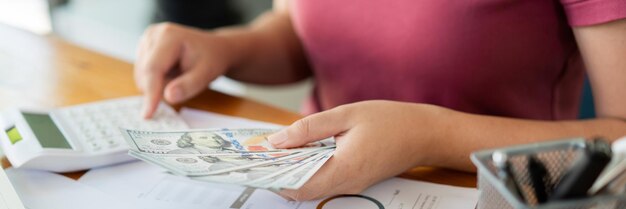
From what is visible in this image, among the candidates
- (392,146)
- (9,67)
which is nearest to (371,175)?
(392,146)

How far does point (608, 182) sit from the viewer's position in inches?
18.6

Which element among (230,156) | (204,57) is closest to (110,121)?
(204,57)

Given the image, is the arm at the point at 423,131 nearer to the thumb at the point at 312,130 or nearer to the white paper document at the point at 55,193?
the thumb at the point at 312,130

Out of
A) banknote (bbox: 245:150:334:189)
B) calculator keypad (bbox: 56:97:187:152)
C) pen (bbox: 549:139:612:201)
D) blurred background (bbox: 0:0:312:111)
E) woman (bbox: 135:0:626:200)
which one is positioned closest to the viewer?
pen (bbox: 549:139:612:201)

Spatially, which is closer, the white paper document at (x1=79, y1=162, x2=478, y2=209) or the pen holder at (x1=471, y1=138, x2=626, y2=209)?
the pen holder at (x1=471, y1=138, x2=626, y2=209)

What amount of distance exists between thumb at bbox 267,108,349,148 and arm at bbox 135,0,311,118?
292mm

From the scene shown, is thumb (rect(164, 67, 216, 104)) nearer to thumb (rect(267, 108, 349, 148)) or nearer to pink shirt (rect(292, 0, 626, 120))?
pink shirt (rect(292, 0, 626, 120))

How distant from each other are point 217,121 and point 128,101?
0.44ft

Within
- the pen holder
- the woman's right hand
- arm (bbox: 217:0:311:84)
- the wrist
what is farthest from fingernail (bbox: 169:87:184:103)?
the pen holder

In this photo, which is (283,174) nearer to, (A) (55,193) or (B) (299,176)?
(B) (299,176)

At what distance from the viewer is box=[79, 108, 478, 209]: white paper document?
26.1 inches

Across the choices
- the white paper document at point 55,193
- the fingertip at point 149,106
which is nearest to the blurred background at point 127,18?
the fingertip at point 149,106

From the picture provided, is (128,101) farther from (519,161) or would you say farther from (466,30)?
(519,161)

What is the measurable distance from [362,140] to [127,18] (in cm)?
169
